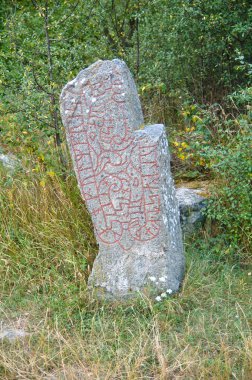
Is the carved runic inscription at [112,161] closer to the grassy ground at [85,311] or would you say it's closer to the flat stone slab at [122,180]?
the flat stone slab at [122,180]

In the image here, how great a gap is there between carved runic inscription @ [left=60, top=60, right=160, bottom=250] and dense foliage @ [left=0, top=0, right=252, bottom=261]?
879mm

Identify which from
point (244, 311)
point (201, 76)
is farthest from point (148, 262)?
point (201, 76)

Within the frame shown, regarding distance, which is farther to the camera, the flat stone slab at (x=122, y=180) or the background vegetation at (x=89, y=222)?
the flat stone slab at (x=122, y=180)

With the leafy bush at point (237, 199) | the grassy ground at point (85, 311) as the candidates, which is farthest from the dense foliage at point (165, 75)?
the grassy ground at point (85, 311)

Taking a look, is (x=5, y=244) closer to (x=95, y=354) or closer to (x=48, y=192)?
(x=48, y=192)

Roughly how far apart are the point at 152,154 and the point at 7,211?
1604 mm

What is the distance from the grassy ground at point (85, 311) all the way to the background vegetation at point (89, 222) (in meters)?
0.01

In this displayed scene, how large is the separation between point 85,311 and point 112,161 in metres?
1.07

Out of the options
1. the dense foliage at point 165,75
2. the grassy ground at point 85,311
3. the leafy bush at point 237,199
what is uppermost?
the dense foliage at point 165,75

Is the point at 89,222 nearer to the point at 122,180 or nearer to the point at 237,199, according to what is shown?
the point at 122,180

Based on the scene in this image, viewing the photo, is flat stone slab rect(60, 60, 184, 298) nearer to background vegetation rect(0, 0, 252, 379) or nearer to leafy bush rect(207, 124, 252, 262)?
background vegetation rect(0, 0, 252, 379)

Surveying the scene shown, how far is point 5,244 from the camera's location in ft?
15.6

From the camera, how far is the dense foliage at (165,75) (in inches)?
198

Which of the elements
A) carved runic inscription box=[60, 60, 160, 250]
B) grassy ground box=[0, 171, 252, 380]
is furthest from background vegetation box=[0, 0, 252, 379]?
carved runic inscription box=[60, 60, 160, 250]
